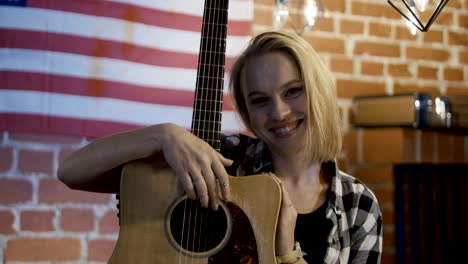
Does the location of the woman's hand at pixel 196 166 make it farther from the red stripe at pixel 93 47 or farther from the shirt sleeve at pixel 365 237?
the red stripe at pixel 93 47

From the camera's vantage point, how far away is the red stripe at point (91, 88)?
174cm

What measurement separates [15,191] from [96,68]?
44 cm

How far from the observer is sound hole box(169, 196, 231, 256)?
1038 mm

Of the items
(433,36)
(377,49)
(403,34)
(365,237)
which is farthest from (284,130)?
(433,36)

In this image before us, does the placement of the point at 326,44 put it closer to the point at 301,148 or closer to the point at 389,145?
the point at 389,145

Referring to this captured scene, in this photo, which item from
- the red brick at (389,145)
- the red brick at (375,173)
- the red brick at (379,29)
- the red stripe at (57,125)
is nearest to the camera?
the red stripe at (57,125)

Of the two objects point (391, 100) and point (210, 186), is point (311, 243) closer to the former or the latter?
point (210, 186)

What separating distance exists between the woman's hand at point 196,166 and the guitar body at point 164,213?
32 millimetres

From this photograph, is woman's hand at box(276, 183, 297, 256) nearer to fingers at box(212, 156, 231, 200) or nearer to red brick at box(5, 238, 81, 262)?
fingers at box(212, 156, 231, 200)

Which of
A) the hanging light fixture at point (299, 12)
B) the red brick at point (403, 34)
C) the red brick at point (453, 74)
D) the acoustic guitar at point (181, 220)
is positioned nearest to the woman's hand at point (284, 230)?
the acoustic guitar at point (181, 220)

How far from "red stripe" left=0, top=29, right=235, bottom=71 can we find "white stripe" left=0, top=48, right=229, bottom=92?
1 cm

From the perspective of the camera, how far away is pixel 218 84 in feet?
3.93

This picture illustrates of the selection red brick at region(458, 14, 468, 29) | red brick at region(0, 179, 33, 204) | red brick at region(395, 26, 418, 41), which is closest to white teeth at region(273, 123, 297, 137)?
red brick at region(0, 179, 33, 204)

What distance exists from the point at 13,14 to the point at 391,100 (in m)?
1.25
